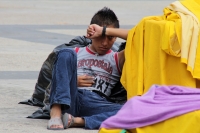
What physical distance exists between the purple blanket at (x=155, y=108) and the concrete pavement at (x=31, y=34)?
1.20 m

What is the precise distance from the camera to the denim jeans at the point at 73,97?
483cm

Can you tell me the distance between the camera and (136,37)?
17.0 feet

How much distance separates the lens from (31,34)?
10727 millimetres

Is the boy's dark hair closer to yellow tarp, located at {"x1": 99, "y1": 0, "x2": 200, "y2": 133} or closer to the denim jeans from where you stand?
yellow tarp, located at {"x1": 99, "y1": 0, "x2": 200, "y2": 133}

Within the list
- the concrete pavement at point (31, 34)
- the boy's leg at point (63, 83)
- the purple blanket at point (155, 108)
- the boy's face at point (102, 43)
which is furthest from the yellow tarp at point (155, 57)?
the purple blanket at point (155, 108)

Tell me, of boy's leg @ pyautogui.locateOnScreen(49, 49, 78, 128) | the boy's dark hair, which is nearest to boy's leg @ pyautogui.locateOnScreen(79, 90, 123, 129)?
boy's leg @ pyautogui.locateOnScreen(49, 49, 78, 128)

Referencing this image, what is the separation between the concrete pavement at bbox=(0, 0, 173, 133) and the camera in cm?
565

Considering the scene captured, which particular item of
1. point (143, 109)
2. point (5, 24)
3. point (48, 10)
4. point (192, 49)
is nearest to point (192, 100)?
point (143, 109)

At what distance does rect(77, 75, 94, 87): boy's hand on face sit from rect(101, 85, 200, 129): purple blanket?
130 centimetres

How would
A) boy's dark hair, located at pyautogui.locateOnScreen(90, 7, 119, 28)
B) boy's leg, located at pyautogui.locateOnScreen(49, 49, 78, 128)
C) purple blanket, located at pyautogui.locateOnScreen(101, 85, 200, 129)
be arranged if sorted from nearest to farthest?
purple blanket, located at pyautogui.locateOnScreen(101, 85, 200, 129) < boy's leg, located at pyautogui.locateOnScreen(49, 49, 78, 128) < boy's dark hair, located at pyautogui.locateOnScreen(90, 7, 119, 28)

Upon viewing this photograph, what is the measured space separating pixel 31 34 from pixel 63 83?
598 centimetres

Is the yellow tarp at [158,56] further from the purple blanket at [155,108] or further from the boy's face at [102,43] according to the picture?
the purple blanket at [155,108]

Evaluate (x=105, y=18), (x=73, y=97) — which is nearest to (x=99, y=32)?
(x=105, y=18)

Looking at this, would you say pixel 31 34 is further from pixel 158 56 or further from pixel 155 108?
pixel 155 108
